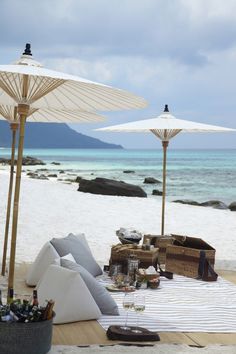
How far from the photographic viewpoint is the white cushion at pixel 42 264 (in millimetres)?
5821

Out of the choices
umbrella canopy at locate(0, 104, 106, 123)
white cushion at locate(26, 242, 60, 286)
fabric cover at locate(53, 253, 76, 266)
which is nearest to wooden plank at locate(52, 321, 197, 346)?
fabric cover at locate(53, 253, 76, 266)

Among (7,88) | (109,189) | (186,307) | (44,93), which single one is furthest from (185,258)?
(109,189)

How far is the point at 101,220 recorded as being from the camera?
12.9 m

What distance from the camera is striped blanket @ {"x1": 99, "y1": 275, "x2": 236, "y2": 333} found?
471 cm

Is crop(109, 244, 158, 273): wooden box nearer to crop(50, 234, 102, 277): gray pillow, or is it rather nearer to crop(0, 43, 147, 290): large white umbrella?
crop(50, 234, 102, 277): gray pillow

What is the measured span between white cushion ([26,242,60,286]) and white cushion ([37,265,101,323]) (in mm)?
982

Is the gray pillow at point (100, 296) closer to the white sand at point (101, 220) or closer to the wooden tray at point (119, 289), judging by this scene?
the wooden tray at point (119, 289)

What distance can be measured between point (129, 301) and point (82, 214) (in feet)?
31.5

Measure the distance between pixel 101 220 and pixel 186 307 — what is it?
25.2ft

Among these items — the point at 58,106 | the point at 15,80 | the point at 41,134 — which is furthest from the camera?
the point at 41,134

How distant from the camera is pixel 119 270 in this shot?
6.34 meters

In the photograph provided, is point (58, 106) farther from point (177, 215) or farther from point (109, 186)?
point (109, 186)

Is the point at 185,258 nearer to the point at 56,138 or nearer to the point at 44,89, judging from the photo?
the point at 44,89

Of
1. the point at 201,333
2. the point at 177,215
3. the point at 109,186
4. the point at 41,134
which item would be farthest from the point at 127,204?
the point at 41,134
